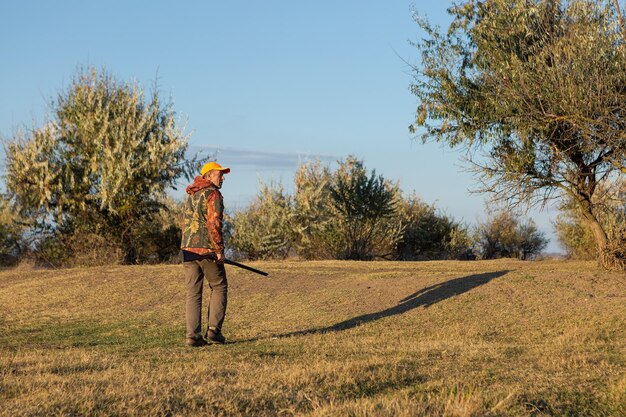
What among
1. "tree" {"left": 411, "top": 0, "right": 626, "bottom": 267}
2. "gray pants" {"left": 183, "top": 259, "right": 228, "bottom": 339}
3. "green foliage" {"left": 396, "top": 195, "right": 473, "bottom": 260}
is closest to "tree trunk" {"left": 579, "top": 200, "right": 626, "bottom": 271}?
"tree" {"left": 411, "top": 0, "right": 626, "bottom": 267}

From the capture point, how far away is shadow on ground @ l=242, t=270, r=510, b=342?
13.3 m

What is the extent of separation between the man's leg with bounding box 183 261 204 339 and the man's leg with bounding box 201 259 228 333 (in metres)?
0.11

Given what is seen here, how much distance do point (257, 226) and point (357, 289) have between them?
19.7 m

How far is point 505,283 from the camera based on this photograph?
1589 centimetres

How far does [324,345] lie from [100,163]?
17360 mm

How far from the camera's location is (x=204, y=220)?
10.7 m

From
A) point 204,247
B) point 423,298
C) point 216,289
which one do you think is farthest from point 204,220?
point 423,298

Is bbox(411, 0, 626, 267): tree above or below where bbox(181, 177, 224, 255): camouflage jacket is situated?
above

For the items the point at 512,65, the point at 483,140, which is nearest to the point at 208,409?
the point at 512,65

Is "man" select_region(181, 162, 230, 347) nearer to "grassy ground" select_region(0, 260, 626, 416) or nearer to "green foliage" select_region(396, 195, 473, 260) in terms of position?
"grassy ground" select_region(0, 260, 626, 416)

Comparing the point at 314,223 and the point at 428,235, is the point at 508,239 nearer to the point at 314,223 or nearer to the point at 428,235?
the point at 428,235

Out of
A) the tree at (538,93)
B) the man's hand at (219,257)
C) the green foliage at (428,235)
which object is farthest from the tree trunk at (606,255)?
the green foliage at (428,235)

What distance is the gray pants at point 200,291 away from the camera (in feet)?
35.4

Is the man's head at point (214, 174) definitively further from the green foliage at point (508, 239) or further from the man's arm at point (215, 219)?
the green foliage at point (508, 239)
